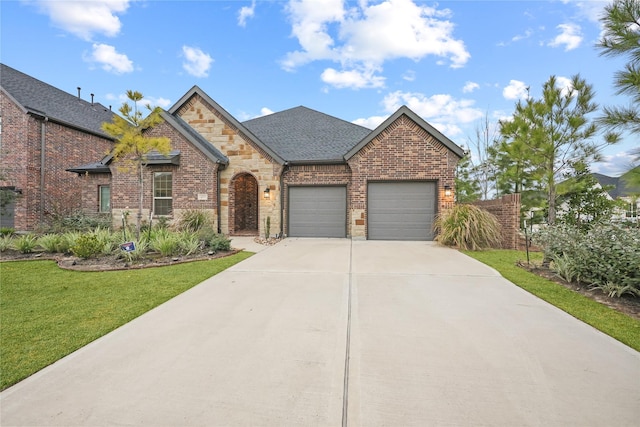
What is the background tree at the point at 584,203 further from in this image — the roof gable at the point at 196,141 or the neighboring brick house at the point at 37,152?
the neighboring brick house at the point at 37,152

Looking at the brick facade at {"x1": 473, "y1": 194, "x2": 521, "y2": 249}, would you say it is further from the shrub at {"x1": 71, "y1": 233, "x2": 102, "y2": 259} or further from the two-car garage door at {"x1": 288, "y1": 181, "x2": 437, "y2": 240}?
the shrub at {"x1": 71, "y1": 233, "x2": 102, "y2": 259}

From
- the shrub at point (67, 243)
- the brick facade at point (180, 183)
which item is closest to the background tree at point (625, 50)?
the brick facade at point (180, 183)

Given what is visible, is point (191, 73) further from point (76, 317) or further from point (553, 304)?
point (553, 304)

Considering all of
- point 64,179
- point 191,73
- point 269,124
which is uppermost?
point 191,73

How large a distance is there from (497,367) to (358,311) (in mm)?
1575

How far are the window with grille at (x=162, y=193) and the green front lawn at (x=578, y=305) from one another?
11738 mm

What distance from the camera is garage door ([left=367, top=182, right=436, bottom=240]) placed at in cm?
1016

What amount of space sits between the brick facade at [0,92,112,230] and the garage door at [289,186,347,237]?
11468 millimetres

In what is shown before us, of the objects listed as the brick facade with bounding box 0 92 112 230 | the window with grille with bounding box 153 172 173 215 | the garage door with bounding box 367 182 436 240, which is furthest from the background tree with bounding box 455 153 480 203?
the brick facade with bounding box 0 92 112 230

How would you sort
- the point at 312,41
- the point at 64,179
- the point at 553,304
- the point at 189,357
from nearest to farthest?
the point at 189,357, the point at 553,304, the point at 312,41, the point at 64,179

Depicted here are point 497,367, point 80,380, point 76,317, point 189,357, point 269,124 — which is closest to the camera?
point 80,380

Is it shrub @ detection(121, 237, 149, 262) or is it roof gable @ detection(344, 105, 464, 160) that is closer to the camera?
shrub @ detection(121, 237, 149, 262)

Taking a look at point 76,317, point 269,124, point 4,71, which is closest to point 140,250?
point 76,317

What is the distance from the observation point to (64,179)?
13.9 metres
